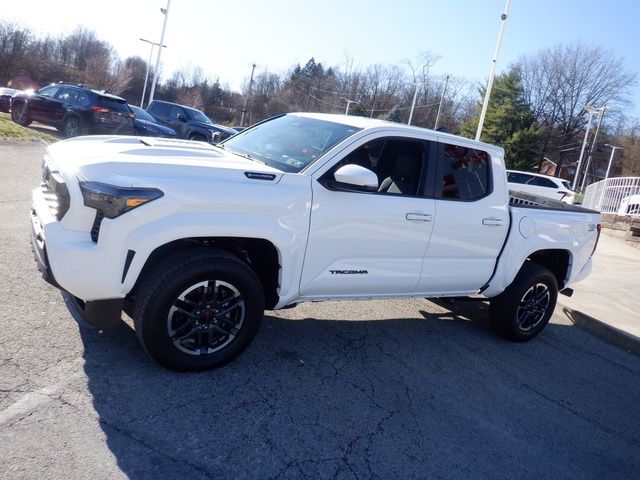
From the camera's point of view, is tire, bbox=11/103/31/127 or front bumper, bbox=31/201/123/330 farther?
tire, bbox=11/103/31/127

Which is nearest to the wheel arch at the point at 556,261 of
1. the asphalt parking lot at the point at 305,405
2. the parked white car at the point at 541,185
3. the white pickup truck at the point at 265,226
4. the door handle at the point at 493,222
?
the white pickup truck at the point at 265,226

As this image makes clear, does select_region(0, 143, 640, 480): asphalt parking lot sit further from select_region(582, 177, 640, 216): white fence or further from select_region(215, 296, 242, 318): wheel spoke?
select_region(582, 177, 640, 216): white fence

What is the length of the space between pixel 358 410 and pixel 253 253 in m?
1.36

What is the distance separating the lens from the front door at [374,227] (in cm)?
393

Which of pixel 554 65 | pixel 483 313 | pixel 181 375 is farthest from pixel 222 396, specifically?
pixel 554 65

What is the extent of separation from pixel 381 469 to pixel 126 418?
148cm

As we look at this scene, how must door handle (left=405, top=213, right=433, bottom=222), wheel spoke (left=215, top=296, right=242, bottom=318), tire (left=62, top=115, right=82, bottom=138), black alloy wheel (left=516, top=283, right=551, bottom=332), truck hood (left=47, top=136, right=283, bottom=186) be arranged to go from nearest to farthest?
truck hood (left=47, top=136, right=283, bottom=186) < wheel spoke (left=215, top=296, right=242, bottom=318) < door handle (left=405, top=213, right=433, bottom=222) < black alloy wheel (left=516, top=283, right=551, bottom=332) < tire (left=62, top=115, right=82, bottom=138)

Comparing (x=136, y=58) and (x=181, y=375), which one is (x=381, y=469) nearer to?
(x=181, y=375)

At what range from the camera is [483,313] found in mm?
6520

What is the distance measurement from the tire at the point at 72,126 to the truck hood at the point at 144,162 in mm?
11901

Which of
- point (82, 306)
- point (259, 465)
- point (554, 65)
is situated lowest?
point (259, 465)

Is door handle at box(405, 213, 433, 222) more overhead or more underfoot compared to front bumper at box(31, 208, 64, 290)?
more overhead

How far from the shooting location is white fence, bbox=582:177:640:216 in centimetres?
1762

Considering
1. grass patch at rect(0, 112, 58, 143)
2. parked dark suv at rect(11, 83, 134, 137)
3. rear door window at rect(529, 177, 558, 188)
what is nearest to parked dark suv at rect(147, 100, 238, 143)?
parked dark suv at rect(11, 83, 134, 137)
